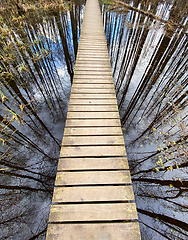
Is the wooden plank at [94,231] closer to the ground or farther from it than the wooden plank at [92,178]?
closer to the ground

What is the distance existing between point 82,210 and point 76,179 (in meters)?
0.36

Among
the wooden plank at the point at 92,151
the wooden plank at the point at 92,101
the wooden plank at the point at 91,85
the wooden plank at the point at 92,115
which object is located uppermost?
the wooden plank at the point at 91,85

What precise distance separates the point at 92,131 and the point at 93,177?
30.2 inches

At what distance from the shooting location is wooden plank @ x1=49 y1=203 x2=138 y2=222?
1.36 m

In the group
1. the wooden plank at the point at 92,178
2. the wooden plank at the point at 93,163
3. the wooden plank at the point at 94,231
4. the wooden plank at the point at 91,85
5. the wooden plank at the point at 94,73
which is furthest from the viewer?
the wooden plank at the point at 94,73

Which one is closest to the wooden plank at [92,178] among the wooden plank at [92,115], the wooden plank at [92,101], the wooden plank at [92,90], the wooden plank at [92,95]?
the wooden plank at [92,115]

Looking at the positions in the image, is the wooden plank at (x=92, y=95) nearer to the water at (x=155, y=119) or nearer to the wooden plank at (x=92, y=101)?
the wooden plank at (x=92, y=101)

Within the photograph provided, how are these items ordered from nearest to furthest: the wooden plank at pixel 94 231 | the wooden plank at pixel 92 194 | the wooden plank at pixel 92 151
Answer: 1. the wooden plank at pixel 94 231
2. the wooden plank at pixel 92 194
3. the wooden plank at pixel 92 151

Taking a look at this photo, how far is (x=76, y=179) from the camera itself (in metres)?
1.62

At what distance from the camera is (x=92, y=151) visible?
188 centimetres

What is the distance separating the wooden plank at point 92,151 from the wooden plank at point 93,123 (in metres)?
0.45

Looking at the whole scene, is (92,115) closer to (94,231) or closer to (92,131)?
(92,131)

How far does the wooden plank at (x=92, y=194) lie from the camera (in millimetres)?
1481

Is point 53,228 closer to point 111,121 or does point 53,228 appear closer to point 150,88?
point 111,121
